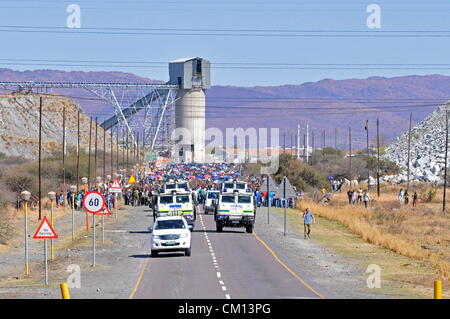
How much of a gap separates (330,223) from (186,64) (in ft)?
309

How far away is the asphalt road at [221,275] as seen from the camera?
87.6 feet

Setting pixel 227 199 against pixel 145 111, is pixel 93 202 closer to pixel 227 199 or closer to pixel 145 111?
pixel 227 199

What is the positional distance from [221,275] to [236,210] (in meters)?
19.3

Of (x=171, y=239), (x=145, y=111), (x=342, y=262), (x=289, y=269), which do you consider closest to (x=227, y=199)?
(x=342, y=262)

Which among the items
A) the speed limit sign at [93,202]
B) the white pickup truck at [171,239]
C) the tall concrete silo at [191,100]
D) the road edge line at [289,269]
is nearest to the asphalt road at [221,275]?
the road edge line at [289,269]

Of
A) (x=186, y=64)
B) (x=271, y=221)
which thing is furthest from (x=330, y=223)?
(x=186, y=64)

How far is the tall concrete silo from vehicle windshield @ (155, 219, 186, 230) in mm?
116888

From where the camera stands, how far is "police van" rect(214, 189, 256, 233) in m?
50.9

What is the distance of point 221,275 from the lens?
104 feet

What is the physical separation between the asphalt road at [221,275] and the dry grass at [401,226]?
6.83m

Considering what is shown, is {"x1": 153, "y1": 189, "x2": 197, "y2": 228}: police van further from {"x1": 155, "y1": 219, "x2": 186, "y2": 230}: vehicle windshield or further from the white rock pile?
the white rock pile

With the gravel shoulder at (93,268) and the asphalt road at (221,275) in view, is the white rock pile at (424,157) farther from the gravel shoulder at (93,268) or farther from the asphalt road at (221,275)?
the asphalt road at (221,275)

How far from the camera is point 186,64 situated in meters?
157
